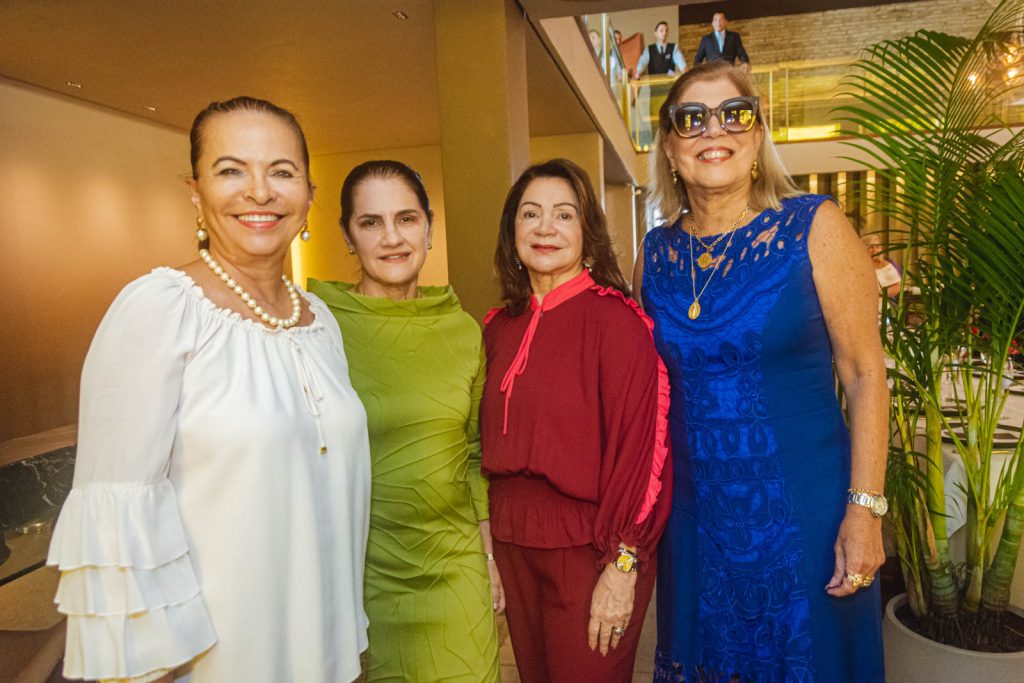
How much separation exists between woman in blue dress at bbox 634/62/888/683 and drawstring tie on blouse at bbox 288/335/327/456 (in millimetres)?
946

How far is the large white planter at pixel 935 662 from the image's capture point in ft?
7.20

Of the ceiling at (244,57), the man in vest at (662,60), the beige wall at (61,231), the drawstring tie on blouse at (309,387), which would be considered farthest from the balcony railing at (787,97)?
the drawstring tie on blouse at (309,387)

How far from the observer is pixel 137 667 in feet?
3.70

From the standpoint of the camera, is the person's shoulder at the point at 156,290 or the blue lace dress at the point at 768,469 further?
the blue lace dress at the point at 768,469

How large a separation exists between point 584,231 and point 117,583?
1.36m

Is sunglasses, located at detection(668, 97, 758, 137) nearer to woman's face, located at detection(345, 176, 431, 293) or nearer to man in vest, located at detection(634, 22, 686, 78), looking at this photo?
woman's face, located at detection(345, 176, 431, 293)

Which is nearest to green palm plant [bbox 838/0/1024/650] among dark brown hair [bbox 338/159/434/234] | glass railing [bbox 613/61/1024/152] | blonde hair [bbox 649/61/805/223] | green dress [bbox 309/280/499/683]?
blonde hair [bbox 649/61/805/223]

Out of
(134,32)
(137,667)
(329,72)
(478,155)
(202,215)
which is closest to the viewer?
(137,667)

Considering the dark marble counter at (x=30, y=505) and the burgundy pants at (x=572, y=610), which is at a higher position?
the dark marble counter at (x=30, y=505)

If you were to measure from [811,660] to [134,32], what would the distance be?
569 cm

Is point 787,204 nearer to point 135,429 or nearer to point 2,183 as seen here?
point 135,429

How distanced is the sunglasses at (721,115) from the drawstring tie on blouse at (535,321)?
1.50 ft

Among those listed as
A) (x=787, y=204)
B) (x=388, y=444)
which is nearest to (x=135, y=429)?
(x=388, y=444)

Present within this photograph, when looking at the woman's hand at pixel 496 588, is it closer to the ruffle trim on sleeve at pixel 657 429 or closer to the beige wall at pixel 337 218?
the ruffle trim on sleeve at pixel 657 429
